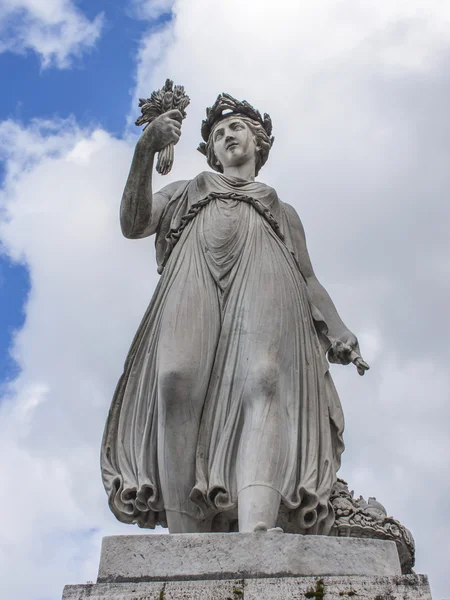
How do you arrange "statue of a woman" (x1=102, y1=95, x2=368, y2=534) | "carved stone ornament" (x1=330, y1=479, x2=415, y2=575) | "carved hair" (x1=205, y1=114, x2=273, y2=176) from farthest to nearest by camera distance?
"carved hair" (x1=205, y1=114, x2=273, y2=176) → "carved stone ornament" (x1=330, y1=479, x2=415, y2=575) → "statue of a woman" (x1=102, y1=95, x2=368, y2=534)

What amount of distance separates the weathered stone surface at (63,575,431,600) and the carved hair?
5.11m

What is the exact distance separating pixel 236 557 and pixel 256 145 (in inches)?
199

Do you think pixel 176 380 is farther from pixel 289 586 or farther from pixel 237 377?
pixel 289 586

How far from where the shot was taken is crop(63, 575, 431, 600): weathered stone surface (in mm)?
4594

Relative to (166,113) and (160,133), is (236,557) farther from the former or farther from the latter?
(166,113)

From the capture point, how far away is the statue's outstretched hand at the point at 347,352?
296 inches

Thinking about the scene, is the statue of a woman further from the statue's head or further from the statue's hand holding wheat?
the statue's head

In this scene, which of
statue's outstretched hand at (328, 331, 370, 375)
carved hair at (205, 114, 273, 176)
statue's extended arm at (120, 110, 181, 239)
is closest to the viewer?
statue's outstretched hand at (328, 331, 370, 375)

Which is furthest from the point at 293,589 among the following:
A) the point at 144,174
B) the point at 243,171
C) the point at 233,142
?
the point at 233,142

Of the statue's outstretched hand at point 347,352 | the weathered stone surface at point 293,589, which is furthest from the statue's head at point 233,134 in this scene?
the weathered stone surface at point 293,589

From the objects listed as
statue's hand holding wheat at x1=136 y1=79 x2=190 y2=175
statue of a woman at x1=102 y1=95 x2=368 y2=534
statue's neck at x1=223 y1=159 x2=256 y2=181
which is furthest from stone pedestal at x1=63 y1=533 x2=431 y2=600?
statue's neck at x1=223 y1=159 x2=256 y2=181

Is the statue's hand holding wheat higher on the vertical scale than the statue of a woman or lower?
higher

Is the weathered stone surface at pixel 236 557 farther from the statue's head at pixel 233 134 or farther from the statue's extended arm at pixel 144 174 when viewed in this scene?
the statue's head at pixel 233 134

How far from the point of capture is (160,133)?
25.2 ft
